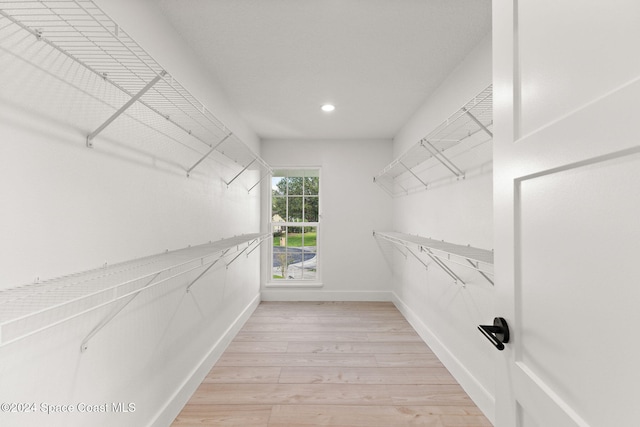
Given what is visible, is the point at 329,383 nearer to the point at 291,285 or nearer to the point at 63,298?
the point at 63,298

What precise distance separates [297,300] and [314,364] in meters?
1.76

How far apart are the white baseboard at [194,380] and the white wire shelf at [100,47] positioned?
1310mm

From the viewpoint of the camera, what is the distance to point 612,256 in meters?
0.46

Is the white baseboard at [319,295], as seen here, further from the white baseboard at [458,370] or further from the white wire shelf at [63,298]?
the white wire shelf at [63,298]

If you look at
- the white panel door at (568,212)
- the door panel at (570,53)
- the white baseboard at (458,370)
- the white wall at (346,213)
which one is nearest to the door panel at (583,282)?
the white panel door at (568,212)

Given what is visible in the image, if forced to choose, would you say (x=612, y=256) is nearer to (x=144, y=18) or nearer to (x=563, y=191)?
(x=563, y=191)

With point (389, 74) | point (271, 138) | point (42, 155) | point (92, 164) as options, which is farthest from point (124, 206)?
point (271, 138)

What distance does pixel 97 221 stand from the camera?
1.17 m

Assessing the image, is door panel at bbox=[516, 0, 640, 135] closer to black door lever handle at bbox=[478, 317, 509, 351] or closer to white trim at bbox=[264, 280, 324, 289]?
black door lever handle at bbox=[478, 317, 509, 351]

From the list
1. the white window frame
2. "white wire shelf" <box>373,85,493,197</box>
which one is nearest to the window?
the white window frame

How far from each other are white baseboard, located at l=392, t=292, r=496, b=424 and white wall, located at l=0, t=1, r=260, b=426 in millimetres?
1770

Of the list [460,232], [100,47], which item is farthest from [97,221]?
[460,232]

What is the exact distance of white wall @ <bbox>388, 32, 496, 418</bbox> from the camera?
1791 mm

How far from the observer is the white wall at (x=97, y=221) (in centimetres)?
87
